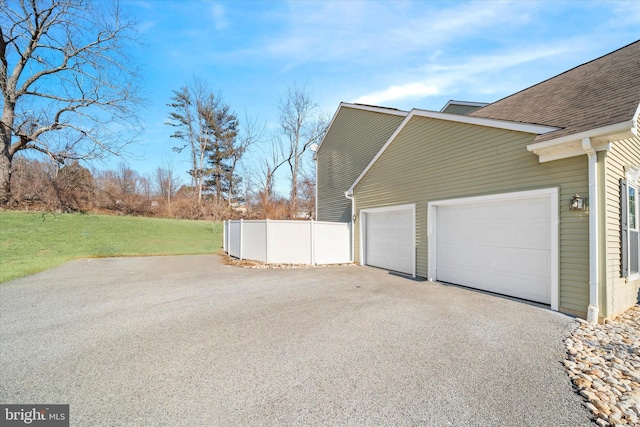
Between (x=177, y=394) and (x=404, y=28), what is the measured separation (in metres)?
9.10

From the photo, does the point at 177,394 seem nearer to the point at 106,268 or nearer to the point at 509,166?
the point at 509,166

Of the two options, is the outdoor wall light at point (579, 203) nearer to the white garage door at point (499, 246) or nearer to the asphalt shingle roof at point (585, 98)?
the white garage door at point (499, 246)

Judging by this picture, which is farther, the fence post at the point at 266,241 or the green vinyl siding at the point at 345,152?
the green vinyl siding at the point at 345,152

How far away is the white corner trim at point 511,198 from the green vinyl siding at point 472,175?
0.20 feet

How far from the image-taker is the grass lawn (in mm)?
10891

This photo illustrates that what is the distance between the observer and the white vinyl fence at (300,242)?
33.3ft

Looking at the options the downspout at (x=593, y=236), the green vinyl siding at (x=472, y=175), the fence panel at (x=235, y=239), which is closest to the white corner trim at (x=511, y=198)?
the green vinyl siding at (x=472, y=175)

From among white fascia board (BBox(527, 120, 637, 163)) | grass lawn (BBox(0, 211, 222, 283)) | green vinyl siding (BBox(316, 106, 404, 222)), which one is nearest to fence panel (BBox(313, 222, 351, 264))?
green vinyl siding (BBox(316, 106, 404, 222))

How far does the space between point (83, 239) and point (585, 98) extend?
19735mm

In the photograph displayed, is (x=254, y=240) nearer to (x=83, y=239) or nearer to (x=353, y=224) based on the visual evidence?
(x=353, y=224)

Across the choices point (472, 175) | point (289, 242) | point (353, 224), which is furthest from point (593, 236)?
point (289, 242)

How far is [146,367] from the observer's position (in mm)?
2941

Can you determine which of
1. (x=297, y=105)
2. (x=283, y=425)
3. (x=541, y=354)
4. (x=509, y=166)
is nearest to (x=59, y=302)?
(x=283, y=425)

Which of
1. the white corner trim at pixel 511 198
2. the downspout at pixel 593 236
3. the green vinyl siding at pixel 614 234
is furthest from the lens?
the white corner trim at pixel 511 198
